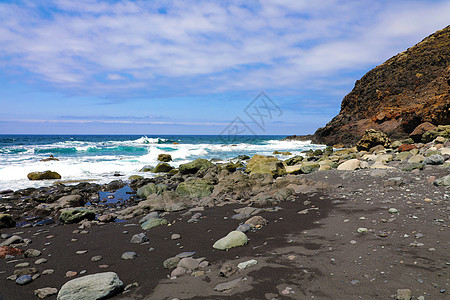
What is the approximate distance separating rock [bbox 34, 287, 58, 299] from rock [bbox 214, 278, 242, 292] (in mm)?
1936

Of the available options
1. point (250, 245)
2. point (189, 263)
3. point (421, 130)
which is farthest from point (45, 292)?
point (421, 130)

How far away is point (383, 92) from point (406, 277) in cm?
3309

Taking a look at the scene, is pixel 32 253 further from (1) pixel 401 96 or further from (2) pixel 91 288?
(1) pixel 401 96

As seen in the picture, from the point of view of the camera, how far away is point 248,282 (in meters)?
2.94

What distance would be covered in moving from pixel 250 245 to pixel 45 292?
8.81 ft

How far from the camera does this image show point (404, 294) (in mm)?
2430

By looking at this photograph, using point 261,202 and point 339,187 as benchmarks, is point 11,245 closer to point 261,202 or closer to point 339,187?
point 261,202

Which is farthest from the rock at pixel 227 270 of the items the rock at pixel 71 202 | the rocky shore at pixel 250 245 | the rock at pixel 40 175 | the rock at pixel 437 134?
the rock at pixel 437 134

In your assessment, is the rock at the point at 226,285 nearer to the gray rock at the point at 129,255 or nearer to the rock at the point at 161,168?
the gray rock at the point at 129,255

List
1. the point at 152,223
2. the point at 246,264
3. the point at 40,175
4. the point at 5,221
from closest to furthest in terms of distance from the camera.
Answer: the point at 246,264, the point at 152,223, the point at 5,221, the point at 40,175

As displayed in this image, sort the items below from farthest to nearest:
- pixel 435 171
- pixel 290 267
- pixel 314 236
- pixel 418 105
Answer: pixel 418 105
pixel 435 171
pixel 314 236
pixel 290 267

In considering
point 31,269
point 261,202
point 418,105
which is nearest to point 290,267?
point 31,269

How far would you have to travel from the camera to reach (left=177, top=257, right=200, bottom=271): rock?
3523 millimetres

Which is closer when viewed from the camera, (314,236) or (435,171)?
(314,236)
